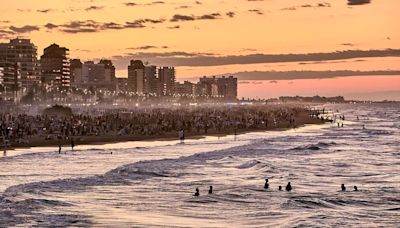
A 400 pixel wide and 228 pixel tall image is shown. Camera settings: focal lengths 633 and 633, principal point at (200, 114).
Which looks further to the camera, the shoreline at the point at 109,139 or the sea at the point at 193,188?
the shoreline at the point at 109,139

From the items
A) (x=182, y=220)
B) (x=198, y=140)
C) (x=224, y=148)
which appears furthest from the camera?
(x=198, y=140)

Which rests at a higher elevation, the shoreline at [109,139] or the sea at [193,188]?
the shoreline at [109,139]

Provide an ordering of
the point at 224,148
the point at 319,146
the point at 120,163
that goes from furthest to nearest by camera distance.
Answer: the point at 319,146 < the point at 224,148 < the point at 120,163

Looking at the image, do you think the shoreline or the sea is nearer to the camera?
the sea

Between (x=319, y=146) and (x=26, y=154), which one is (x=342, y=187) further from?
(x=319, y=146)

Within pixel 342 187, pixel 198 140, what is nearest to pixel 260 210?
pixel 342 187

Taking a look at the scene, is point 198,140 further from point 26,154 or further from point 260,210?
point 260,210

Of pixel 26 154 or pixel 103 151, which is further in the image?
pixel 103 151

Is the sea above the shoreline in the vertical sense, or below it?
below
